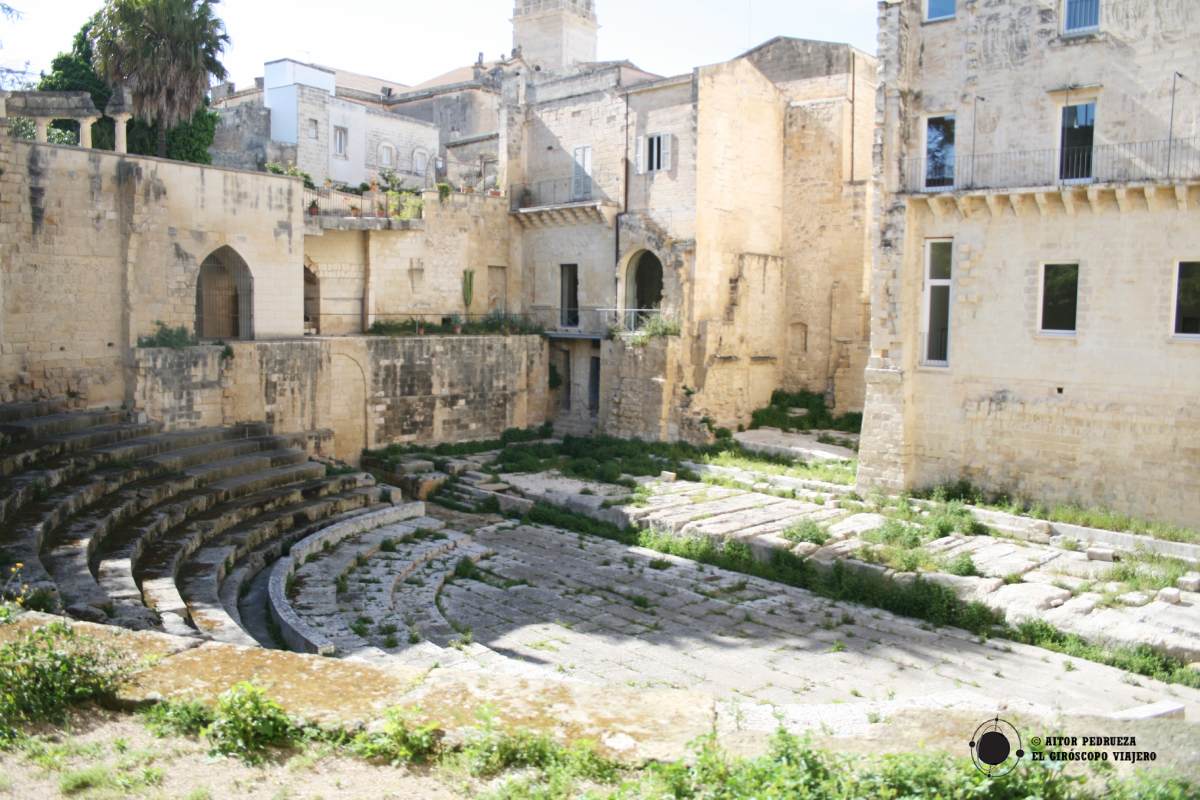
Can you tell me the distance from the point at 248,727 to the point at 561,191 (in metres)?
22.4

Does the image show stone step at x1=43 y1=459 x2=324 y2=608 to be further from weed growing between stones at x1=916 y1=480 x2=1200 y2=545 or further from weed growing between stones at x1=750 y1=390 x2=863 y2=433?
weed growing between stones at x1=916 y1=480 x2=1200 y2=545

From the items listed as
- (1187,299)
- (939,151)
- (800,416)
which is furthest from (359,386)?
(1187,299)

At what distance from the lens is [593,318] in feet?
85.3

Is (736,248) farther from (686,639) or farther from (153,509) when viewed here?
(153,509)

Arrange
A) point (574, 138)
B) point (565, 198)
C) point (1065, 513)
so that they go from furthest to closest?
point (565, 198)
point (574, 138)
point (1065, 513)

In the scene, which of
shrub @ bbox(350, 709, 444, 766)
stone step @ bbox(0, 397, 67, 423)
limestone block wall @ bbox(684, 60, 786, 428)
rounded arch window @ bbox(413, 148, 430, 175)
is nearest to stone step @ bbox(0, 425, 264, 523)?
stone step @ bbox(0, 397, 67, 423)

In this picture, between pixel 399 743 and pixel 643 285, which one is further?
pixel 643 285

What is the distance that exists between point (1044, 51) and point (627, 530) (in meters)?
11.0

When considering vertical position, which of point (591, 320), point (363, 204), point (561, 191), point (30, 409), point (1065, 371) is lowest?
point (30, 409)

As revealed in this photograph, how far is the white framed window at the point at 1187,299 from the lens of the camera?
1534 cm

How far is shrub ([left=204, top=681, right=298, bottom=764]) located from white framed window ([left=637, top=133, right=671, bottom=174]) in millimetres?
20043

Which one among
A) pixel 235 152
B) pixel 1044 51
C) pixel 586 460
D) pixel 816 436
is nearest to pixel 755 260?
pixel 816 436

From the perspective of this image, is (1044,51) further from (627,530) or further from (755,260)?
(627,530)

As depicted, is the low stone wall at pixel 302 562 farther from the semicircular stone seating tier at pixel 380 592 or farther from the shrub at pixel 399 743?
the shrub at pixel 399 743
